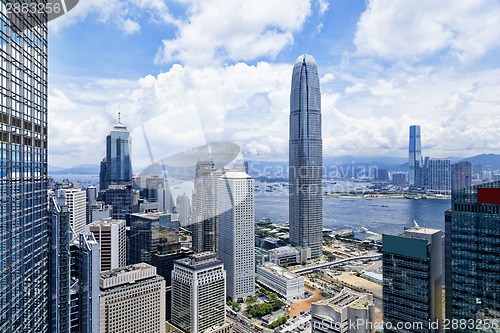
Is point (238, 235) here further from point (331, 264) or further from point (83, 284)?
point (83, 284)

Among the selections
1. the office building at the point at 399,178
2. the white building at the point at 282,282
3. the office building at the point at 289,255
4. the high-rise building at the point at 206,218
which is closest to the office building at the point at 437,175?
the office building at the point at 399,178

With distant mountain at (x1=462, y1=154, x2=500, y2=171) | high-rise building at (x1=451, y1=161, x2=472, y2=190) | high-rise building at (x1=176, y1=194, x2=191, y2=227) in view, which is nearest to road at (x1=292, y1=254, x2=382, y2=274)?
high-rise building at (x1=176, y1=194, x2=191, y2=227)

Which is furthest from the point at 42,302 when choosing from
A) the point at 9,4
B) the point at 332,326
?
the point at 332,326

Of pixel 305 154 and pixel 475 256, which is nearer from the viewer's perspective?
pixel 475 256

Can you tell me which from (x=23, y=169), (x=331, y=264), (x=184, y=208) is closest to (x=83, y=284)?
(x=23, y=169)

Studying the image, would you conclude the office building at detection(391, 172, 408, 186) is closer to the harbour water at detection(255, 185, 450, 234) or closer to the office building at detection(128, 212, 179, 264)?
the harbour water at detection(255, 185, 450, 234)
